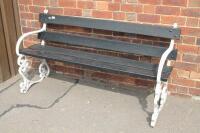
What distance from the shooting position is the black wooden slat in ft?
11.0

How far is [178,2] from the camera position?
128 inches

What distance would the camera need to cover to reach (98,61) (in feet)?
11.1

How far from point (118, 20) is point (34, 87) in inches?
52.3

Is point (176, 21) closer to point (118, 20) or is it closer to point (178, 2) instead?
point (178, 2)

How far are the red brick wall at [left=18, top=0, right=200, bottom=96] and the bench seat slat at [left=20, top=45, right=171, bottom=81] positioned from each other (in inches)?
12.7

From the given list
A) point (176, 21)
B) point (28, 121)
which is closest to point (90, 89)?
point (28, 121)

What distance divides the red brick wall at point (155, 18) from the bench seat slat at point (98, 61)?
1.06ft

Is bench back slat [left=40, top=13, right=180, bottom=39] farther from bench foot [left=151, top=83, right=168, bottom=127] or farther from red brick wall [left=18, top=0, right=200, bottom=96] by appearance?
bench foot [left=151, top=83, right=168, bottom=127]

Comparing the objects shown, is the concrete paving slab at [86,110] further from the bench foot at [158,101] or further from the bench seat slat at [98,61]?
the bench seat slat at [98,61]

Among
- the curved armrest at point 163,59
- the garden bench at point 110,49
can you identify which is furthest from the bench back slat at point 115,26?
the curved armrest at point 163,59

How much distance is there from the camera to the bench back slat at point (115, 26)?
128 inches

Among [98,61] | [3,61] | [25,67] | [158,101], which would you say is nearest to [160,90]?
[158,101]

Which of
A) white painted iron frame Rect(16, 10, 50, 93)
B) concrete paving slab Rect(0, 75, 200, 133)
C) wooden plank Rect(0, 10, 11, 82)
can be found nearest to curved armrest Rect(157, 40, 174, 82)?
concrete paving slab Rect(0, 75, 200, 133)

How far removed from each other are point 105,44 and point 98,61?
0.29 metres
